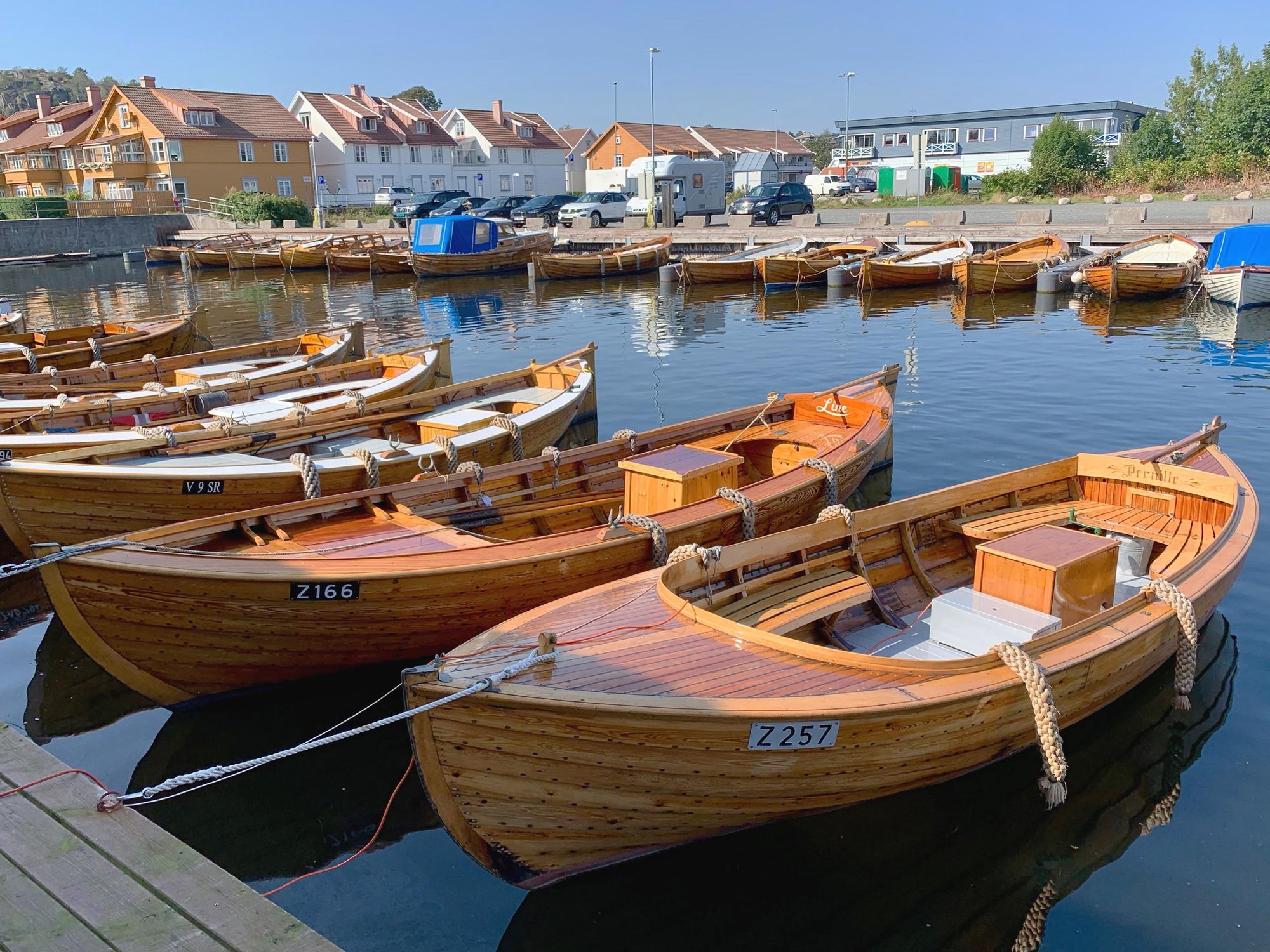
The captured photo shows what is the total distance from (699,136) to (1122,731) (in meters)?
77.9

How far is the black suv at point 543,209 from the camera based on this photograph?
51.4 metres

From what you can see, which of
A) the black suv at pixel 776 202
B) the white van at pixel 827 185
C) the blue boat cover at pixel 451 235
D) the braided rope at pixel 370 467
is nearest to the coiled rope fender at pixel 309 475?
the braided rope at pixel 370 467

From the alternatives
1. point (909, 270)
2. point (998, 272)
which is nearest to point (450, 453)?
point (998, 272)

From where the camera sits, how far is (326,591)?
281 inches

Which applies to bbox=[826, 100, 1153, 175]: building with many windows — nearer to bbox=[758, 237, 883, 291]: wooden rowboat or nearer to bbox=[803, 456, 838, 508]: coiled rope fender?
bbox=[758, 237, 883, 291]: wooden rowboat

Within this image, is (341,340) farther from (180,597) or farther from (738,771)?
(738,771)

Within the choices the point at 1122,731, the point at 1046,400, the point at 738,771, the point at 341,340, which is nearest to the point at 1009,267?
the point at 1046,400

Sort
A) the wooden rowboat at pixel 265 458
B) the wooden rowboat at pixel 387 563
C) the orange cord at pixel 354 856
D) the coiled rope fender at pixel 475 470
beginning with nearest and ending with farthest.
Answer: the orange cord at pixel 354 856 → the wooden rowboat at pixel 387 563 → the wooden rowboat at pixel 265 458 → the coiled rope fender at pixel 475 470

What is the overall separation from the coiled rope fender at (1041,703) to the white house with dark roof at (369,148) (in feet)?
229

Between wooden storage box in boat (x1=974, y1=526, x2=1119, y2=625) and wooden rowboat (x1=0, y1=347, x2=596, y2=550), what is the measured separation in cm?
597

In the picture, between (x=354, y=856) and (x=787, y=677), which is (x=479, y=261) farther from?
(x=787, y=677)

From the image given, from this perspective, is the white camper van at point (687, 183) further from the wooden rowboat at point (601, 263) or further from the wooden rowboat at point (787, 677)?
the wooden rowboat at point (787, 677)

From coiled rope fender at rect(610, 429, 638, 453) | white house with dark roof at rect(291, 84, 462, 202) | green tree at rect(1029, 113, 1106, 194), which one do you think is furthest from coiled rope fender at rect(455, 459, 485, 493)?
white house with dark roof at rect(291, 84, 462, 202)

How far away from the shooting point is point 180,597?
22.5 feet
